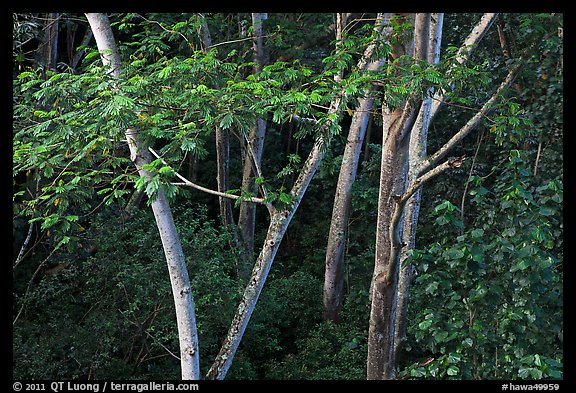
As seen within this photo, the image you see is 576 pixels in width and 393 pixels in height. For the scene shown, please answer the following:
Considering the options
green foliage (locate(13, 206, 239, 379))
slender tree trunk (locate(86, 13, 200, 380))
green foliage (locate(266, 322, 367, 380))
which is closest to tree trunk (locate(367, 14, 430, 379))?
slender tree trunk (locate(86, 13, 200, 380))

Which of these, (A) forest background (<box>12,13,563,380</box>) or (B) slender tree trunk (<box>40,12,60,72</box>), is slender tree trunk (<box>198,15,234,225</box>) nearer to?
(A) forest background (<box>12,13,563,380</box>)

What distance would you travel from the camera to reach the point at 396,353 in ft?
25.3

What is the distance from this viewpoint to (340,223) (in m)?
8.84

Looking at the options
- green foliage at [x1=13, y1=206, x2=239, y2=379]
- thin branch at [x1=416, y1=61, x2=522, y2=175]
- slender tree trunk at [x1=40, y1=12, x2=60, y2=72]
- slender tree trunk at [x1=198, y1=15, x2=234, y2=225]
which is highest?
slender tree trunk at [x1=40, y1=12, x2=60, y2=72]

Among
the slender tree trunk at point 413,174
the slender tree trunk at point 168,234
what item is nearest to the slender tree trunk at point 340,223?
the slender tree trunk at point 413,174

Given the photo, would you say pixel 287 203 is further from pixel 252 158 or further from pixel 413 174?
pixel 252 158

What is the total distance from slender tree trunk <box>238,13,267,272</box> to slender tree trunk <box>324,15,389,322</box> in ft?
3.31

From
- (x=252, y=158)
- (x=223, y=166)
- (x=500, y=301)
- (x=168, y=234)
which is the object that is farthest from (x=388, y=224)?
(x=223, y=166)

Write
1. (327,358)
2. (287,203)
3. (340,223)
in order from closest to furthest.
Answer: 1. (287,203)
2. (327,358)
3. (340,223)

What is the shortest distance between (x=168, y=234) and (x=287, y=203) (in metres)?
1.00

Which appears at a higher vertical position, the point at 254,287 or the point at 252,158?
the point at 252,158

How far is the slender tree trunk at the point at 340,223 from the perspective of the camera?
8.24 m

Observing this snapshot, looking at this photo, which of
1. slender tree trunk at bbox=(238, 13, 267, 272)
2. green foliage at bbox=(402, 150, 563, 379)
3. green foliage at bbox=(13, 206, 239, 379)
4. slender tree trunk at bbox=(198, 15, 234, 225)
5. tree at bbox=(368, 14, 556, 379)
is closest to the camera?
green foliage at bbox=(402, 150, 563, 379)

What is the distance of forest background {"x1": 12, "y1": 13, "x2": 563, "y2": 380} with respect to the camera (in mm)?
4586
